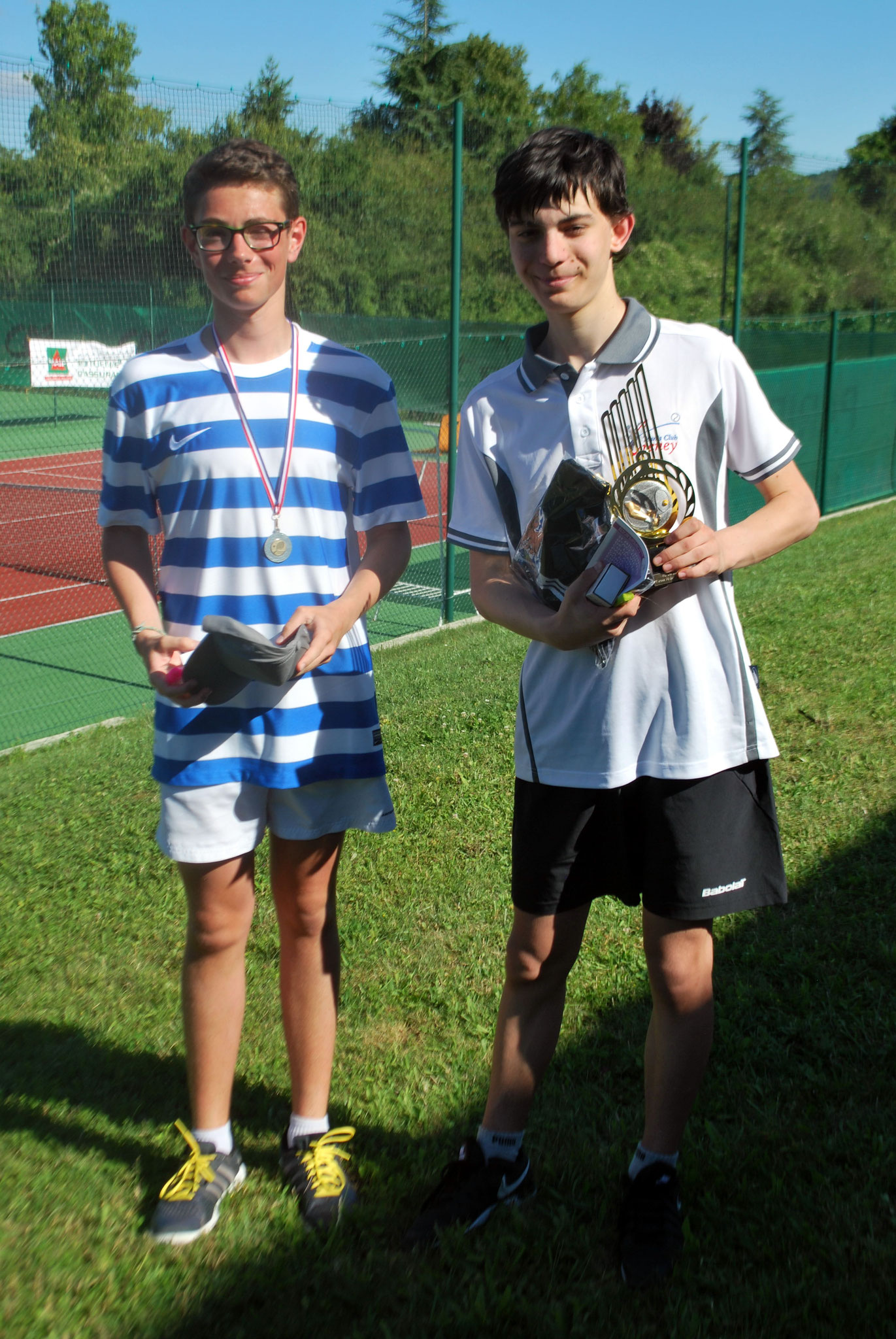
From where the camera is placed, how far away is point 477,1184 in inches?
88.6

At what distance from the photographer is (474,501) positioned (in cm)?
217

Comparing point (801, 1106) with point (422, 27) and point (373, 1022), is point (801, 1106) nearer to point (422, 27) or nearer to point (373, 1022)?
point (373, 1022)

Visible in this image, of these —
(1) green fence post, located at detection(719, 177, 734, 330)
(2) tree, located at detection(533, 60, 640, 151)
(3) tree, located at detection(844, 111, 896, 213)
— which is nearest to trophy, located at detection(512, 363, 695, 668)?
(1) green fence post, located at detection(719, 177, 734, 330)

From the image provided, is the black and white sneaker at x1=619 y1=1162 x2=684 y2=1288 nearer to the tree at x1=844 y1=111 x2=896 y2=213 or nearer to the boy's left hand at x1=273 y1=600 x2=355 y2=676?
the boy's left hand at x1=273 y1=600 x2=355 y2=676

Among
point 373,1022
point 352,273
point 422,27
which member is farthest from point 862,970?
point 422,27

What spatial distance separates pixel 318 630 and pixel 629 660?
60 cm

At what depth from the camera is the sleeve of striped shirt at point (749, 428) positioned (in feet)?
6.50

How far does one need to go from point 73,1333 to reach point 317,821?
40.6 inches

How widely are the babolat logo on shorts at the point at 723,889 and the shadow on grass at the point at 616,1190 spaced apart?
0.72 meters

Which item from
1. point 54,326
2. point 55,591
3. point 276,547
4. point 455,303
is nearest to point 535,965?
point 276,547

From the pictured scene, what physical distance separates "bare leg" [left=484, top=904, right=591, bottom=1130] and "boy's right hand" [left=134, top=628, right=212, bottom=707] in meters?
0.80

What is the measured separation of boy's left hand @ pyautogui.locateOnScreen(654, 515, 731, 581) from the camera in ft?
6.13

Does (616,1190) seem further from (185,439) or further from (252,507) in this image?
(185,439)

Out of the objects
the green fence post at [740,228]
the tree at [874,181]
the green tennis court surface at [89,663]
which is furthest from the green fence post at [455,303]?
the tree at [874,181]
